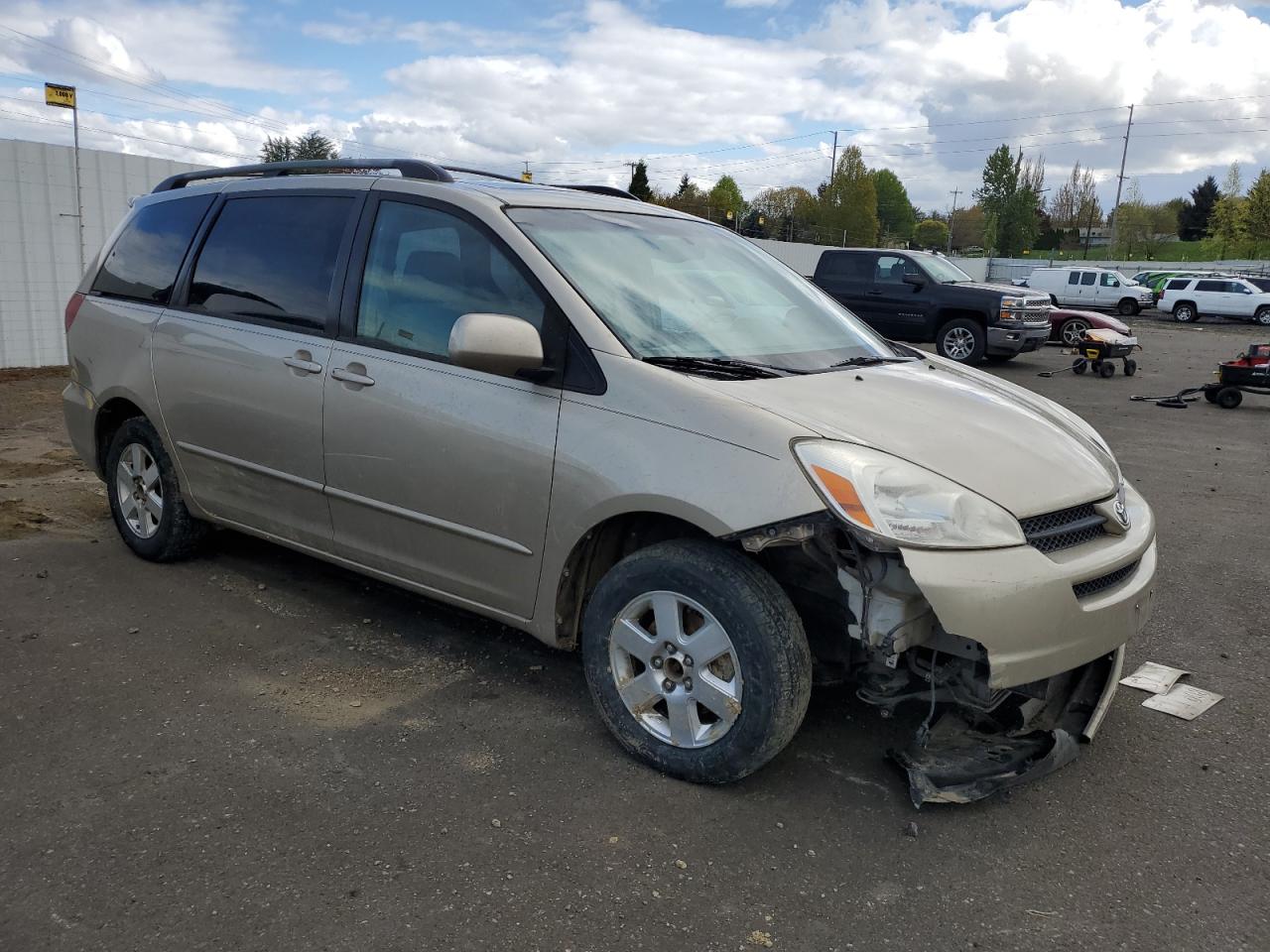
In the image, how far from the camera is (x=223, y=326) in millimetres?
4363

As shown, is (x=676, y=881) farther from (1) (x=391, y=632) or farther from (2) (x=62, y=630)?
(2) (x=62, y=630)

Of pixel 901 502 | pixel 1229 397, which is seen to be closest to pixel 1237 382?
pixel 1229 397

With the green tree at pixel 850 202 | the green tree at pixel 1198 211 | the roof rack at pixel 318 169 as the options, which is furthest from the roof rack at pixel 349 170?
the green tree at pixel 1198 211

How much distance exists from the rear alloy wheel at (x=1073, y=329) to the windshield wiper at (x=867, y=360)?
688 inches

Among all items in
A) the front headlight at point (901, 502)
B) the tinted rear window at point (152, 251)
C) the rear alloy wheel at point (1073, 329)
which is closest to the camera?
the front headlight at point (901, 502)

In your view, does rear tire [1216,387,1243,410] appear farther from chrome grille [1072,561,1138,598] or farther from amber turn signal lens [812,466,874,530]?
amber turn signal lens [812,466,874,530]

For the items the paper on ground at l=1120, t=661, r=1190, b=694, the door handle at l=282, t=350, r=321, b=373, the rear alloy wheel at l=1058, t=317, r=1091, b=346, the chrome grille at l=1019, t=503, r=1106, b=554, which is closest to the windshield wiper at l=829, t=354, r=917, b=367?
the chrome grille at l=1019, t=503, r=1106, b=554

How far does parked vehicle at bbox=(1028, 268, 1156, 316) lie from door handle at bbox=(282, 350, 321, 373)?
117 ft

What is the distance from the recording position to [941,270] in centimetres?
1716

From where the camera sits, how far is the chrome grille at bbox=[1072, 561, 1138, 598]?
2893mm

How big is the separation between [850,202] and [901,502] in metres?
93.9

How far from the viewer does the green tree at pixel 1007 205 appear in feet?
303

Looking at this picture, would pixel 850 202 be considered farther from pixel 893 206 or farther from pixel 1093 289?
pixel 1093 289

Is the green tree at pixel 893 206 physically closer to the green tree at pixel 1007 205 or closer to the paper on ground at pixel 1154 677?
the green tree at pixel 1007 205
